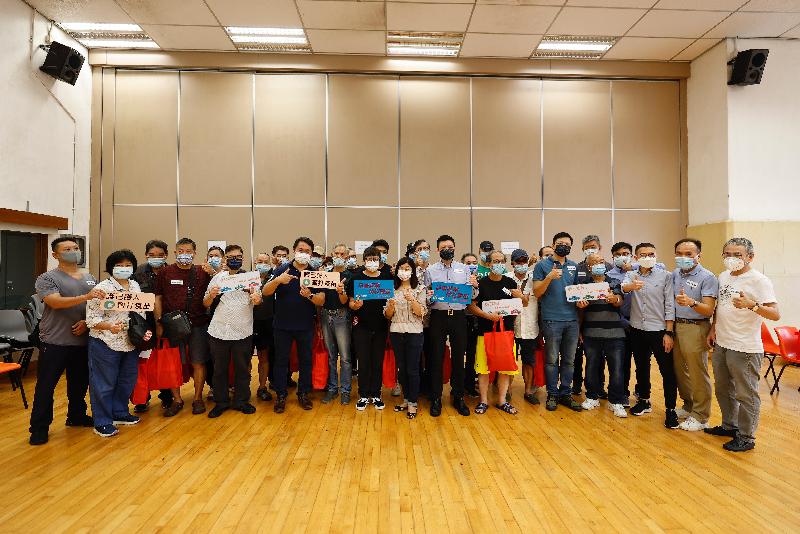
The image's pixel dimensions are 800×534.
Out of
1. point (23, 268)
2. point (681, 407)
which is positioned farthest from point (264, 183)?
point (681, 407)

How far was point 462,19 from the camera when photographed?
6246 millimetres

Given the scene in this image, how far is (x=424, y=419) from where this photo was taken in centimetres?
383

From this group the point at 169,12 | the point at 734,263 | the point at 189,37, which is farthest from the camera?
the point at 189,37

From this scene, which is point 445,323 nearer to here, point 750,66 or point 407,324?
point 407,324

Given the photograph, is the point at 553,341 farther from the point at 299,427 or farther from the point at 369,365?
the point at 299,427

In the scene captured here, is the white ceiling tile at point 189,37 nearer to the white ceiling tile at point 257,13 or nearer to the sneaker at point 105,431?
the white ceiling tile at point 257,13

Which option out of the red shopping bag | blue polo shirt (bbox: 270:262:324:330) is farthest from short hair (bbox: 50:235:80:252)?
the red shopping bag

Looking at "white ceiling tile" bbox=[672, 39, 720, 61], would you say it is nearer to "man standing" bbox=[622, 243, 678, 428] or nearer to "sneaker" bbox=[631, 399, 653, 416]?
"man standing" bbox=[622, 243, 678, 428]

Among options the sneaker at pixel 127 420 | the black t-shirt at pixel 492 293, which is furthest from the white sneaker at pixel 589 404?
the sneaker at pixel 127 420

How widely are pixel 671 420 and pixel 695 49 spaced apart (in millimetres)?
6621

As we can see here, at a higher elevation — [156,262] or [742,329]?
[156,262]

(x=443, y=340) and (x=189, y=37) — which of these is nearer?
(x=443, y=340)

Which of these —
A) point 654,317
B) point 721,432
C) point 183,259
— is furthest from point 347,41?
point 721,432

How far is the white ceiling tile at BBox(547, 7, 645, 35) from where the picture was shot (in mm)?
6082
